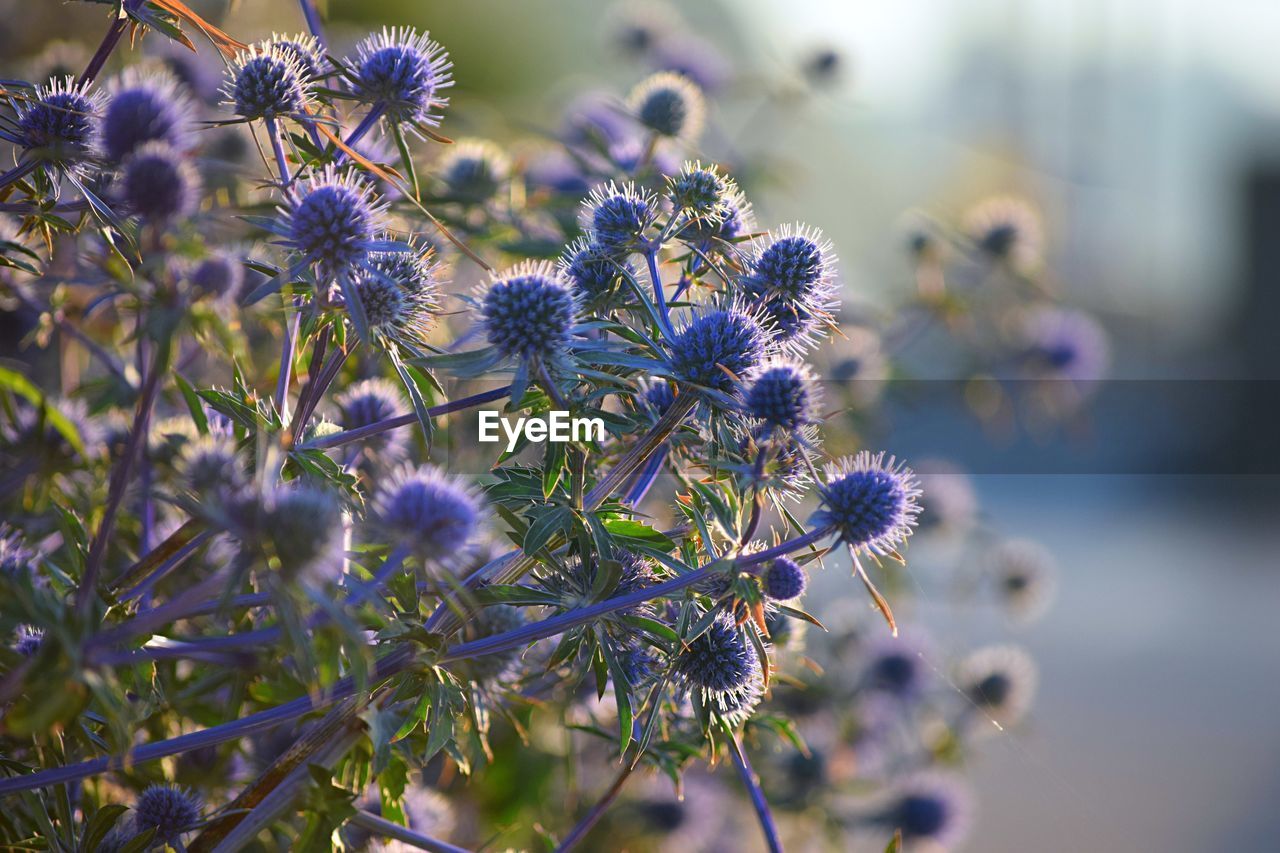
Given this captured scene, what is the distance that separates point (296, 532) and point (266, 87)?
0.67 meters

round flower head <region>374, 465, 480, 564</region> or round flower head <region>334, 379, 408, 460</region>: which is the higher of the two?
round flower head <region>334, 379, 408, 460</region>

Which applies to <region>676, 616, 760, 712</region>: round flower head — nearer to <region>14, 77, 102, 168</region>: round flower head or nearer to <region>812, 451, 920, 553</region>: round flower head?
<region>812, 451, 920, 553</region>: round flower head

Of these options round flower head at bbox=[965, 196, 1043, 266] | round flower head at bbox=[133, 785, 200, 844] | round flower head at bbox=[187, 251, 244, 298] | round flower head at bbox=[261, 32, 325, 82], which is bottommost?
round flower head at bbox=[133, 785, 200, 844]

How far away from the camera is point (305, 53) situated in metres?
1.29

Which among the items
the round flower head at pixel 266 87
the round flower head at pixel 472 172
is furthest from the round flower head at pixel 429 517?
the round flower head at pixel 472 172

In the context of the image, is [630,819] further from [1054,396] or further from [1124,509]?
[1124,509]

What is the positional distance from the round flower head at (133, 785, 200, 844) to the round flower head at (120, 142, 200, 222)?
64 cm

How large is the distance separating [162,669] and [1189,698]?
6.30 m

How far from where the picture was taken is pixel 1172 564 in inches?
365

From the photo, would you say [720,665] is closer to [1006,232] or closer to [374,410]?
[374,410]

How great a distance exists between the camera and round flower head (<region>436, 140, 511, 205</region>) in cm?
183

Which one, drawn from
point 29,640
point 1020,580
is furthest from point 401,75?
point 1020,580

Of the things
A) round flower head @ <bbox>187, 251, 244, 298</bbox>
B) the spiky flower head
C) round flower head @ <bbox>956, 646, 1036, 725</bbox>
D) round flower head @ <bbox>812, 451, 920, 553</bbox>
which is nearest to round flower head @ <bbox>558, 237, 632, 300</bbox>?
the spiky flower head

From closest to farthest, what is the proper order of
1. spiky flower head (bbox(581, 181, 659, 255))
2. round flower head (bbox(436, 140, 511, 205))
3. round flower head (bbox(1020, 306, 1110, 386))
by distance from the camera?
spiky flower head (bbox(581, 181, 659, 255)) < round flower head (bbox(436, 140, 511, 205)) < round flower head (bbox(1020, 306, 1110, 386))
